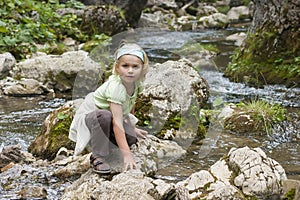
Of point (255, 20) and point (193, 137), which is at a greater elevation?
point (255, 20)

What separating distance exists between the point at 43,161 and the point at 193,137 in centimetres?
188

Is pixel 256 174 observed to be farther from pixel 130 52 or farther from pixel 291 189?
pixel 130 52

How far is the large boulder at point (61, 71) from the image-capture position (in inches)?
347

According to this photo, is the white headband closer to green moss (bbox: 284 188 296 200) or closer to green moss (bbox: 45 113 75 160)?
green moss (bbox: 284 188 296 200)

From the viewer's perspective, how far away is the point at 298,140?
5828 millimetres


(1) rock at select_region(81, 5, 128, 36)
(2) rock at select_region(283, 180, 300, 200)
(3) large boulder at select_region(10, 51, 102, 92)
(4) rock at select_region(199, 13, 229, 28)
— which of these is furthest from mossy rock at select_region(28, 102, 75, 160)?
(4) rock at select_region(199, 13, 229, 28)

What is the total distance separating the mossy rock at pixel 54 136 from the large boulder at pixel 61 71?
3252 millimetres

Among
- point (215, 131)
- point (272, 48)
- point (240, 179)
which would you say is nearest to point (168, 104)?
point (215, 131)

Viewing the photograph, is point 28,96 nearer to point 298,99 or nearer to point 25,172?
point 25,172

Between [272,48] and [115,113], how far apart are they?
6.53 m

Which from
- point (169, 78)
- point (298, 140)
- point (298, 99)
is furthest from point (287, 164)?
point (298, 99)

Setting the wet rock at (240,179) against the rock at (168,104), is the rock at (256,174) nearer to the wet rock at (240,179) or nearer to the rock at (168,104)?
the wet rock at (240,179)

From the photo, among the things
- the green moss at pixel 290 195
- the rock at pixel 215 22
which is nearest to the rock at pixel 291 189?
the green moss at pixel 290 195

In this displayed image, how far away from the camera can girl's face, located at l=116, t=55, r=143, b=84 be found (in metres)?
3.73
